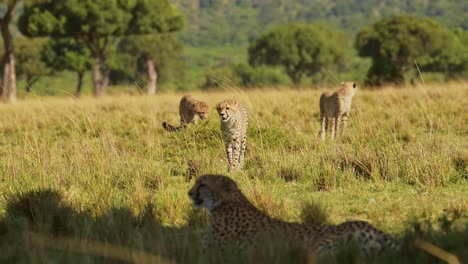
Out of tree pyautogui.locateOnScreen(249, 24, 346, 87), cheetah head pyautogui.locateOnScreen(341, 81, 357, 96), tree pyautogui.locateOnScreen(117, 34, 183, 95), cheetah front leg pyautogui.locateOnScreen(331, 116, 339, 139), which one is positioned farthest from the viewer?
tree pyautogui.locateOnScreen(117, 34, 183, 95)

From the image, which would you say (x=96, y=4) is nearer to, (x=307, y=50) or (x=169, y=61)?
(x=307, y=50)

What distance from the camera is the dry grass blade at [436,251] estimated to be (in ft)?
12.5

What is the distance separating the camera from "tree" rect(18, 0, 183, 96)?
32469mm

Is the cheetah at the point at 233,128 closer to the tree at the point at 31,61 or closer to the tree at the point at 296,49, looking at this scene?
the tree at the point at 296,49

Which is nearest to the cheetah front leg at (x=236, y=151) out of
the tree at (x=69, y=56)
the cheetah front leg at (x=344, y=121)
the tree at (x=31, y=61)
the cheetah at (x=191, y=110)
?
the cheetah at (x=191, y=110)

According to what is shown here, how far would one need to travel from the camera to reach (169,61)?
75250 mm

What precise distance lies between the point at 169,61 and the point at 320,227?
71.5 meters

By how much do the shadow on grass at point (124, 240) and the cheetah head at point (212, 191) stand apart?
0.79ft

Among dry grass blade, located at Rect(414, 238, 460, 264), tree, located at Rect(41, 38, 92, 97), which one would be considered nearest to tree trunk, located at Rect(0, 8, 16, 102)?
dry grass blade, located at Rect(414, 238, 460, 264)

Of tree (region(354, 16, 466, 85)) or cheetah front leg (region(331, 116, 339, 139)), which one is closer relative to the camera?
cheetah front leg (region(331, 116, 339, 139))

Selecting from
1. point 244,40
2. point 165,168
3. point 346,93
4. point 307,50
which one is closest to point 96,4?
point 346,93

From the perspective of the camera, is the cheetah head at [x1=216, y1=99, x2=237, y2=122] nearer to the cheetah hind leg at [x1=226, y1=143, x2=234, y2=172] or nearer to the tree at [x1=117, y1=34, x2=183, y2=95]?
the cheetah hind leg at [x1=226, y1=143, x2=234, y2=172]

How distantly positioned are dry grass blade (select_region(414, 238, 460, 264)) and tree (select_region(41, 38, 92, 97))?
4838 cm

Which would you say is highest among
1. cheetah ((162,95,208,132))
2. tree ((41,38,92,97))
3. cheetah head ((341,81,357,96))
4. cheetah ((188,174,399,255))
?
tree ((41,38,92,97))
